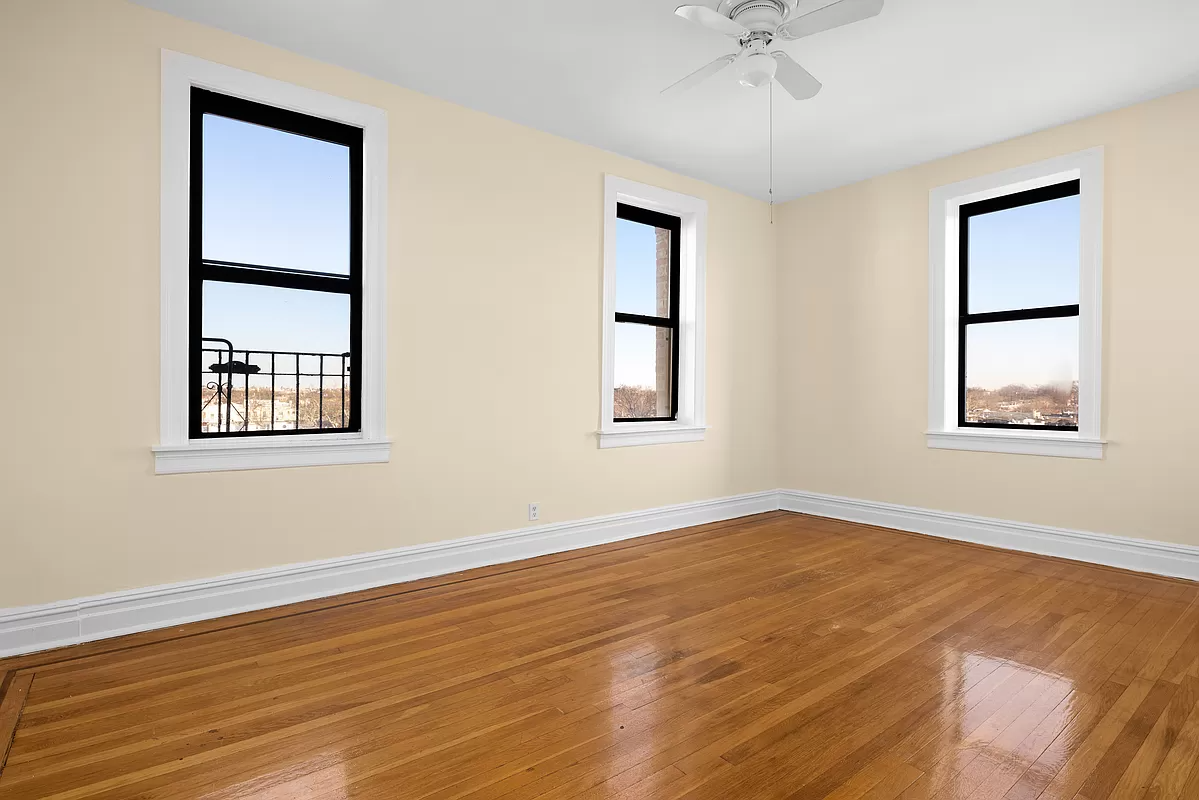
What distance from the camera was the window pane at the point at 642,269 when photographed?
195 inches

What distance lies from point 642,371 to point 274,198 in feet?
9.25

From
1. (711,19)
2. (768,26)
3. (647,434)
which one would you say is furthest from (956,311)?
(711,19)

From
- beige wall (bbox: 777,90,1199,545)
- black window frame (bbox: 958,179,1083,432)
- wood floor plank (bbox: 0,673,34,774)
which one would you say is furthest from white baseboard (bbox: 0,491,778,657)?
black window frame (bbox: 958,179,1083,432)

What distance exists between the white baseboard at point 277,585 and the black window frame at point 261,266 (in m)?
0.72

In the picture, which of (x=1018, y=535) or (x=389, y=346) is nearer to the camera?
(x=389, y=346)

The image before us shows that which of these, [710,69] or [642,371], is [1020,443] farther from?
[710,69]

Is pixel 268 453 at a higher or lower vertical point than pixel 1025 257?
lower

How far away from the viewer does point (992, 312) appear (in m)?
4.64

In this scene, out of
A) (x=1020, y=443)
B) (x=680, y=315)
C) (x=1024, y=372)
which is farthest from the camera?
(x=680, y=315)

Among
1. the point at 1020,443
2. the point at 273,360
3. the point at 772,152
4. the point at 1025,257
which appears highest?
the point at 772,152

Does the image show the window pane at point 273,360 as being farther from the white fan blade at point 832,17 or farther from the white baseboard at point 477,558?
the white fan blade at point 832,17

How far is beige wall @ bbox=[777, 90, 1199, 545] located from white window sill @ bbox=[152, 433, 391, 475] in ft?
12.4

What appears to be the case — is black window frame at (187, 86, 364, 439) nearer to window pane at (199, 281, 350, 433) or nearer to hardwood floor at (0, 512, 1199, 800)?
window pane at (199, 281, 350, 433)

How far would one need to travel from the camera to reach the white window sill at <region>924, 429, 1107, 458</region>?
13.4ft
